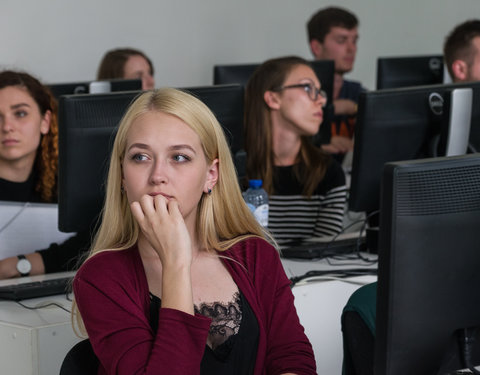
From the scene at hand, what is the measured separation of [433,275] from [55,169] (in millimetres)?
1731

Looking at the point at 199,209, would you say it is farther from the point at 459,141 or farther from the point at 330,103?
the point at 330,103

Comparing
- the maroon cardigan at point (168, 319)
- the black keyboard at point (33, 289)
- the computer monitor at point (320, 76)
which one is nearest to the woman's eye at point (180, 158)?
the maroon cardigan at point (168, 319)

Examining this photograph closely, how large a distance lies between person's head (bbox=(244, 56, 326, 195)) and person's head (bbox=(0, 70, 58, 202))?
2.16ft

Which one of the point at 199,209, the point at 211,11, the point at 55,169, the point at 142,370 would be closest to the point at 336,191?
the point at 55,169

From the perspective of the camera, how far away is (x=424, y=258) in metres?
1.18

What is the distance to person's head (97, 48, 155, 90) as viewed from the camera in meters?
4.34

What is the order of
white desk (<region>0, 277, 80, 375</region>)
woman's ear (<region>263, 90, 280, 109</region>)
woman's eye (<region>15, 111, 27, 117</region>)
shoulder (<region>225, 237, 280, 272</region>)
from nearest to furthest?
shoulder (<region>225, 237, 280, 272</region>) → white desk (<region>0, 277, 80, 375</region>) → woman's eye (<region>15, 111, 27, 117</region>) → woman's ear (<region>263, 90, 280, 109</region>)

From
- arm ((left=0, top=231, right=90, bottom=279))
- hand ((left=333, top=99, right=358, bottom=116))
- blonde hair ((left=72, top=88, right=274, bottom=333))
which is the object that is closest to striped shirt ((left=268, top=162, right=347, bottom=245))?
arm ((left=0, top=231, right=90, bottom=279))

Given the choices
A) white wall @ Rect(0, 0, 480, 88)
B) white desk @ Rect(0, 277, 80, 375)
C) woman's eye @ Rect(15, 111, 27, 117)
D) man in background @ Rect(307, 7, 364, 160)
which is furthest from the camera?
man in background @ Rect(307, 7, 364, 160)

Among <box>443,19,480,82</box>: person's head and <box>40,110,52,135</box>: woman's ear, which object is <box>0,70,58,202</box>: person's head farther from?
<box>443,19,480,82</box>: person's head

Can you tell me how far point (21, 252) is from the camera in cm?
251

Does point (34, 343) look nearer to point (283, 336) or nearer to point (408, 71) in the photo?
point (283, 336)

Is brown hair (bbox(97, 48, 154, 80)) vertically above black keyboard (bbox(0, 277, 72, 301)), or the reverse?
brown hair (bbox(97, 48, 154, 80))

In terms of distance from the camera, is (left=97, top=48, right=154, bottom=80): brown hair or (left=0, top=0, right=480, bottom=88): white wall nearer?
(left=97, top=48, right=154, bottom=80): brown hair
